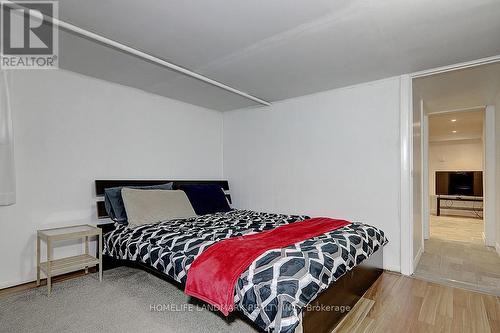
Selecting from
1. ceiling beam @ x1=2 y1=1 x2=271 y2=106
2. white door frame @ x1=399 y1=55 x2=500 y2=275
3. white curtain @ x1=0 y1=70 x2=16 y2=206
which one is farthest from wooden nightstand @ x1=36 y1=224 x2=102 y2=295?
white door frame @ x1=399 y1=55 x2=500 y2=275

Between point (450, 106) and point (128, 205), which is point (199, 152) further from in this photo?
point (450, 106)

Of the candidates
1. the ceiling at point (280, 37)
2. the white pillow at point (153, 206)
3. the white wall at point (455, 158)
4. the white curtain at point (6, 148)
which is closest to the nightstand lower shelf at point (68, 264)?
the white pillow at point (153, 206)

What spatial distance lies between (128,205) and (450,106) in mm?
5134

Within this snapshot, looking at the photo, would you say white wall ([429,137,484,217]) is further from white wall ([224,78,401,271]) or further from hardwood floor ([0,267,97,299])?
hardwood floor ([0,267,97,299])

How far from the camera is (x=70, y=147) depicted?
3.07 meters

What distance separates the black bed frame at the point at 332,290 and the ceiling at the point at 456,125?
3808mm

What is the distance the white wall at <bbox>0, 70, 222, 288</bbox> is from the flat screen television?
7781mm

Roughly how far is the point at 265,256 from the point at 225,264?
0.28m

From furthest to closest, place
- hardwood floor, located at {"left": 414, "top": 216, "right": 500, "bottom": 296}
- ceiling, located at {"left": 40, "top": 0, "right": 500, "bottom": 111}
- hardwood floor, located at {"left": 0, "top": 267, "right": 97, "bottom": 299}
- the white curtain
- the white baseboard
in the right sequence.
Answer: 1. the white baseboard
2. hardwood floor, located at {"left": 414, "top": 216, "right": 500, "bottom": 296}
3. hardwood floor, located at {"left": 0, "top": 267, "right": 97, "bottom": 299}
4. the white curtain
5. ceiling, located at {"left": 40, "top": 0, "right": 500, "bottom": 111}

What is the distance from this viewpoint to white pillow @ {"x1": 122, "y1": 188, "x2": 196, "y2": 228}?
3012 mm

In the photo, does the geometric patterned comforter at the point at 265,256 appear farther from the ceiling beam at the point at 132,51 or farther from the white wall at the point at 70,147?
the ceiling beam at the point at 132,51

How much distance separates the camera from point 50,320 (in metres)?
2.04

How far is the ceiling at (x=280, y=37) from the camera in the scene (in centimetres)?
190

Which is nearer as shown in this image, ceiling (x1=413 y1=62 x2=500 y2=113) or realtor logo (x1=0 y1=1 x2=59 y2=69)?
realtor logo (x1=0 y1=1 x2=59 y2=69)
